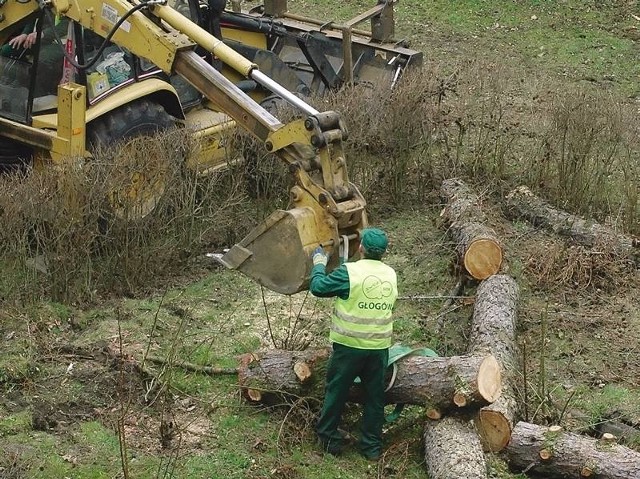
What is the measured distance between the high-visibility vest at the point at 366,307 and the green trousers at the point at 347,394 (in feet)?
0.27

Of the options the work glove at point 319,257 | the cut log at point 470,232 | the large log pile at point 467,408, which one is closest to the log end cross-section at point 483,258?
the cut log at point 470,232

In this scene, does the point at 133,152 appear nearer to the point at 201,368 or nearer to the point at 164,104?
the point at 164,104

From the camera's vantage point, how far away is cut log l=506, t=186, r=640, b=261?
10.2 metres

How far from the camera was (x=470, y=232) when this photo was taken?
10.1 m

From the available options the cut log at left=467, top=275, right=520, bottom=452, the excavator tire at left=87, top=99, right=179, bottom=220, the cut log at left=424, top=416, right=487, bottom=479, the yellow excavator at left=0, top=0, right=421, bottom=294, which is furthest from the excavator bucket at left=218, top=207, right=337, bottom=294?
the excavator tire at left=87, top=99, right=179, bottom=220

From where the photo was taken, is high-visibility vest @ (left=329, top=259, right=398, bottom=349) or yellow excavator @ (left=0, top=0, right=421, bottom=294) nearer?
high-visibility vest @ (left=329, top=259, right=398, bottom=349)

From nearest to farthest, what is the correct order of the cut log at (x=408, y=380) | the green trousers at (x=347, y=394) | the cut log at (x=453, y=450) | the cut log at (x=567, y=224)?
the cut log at (x=453, y=450) < the green trousers at (x=347, y=394) < the cut log at (x=408, y=380) < the cut log at (x=567, y=224)

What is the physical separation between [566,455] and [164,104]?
548cm

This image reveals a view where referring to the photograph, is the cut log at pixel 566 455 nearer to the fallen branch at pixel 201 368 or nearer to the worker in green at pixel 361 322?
the worker in green at pixel 361 322

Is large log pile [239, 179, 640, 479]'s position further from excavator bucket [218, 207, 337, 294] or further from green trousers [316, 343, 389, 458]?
excavator bucket [218, 207, 337, 294]

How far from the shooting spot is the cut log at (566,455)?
6.82 meters

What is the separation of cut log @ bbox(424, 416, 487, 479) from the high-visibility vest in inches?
29.8

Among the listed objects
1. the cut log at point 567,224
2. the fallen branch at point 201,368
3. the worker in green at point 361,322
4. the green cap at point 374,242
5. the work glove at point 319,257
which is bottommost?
the cut log at point 567,224

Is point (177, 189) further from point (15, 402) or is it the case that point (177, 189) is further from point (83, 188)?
point (15, 402)
